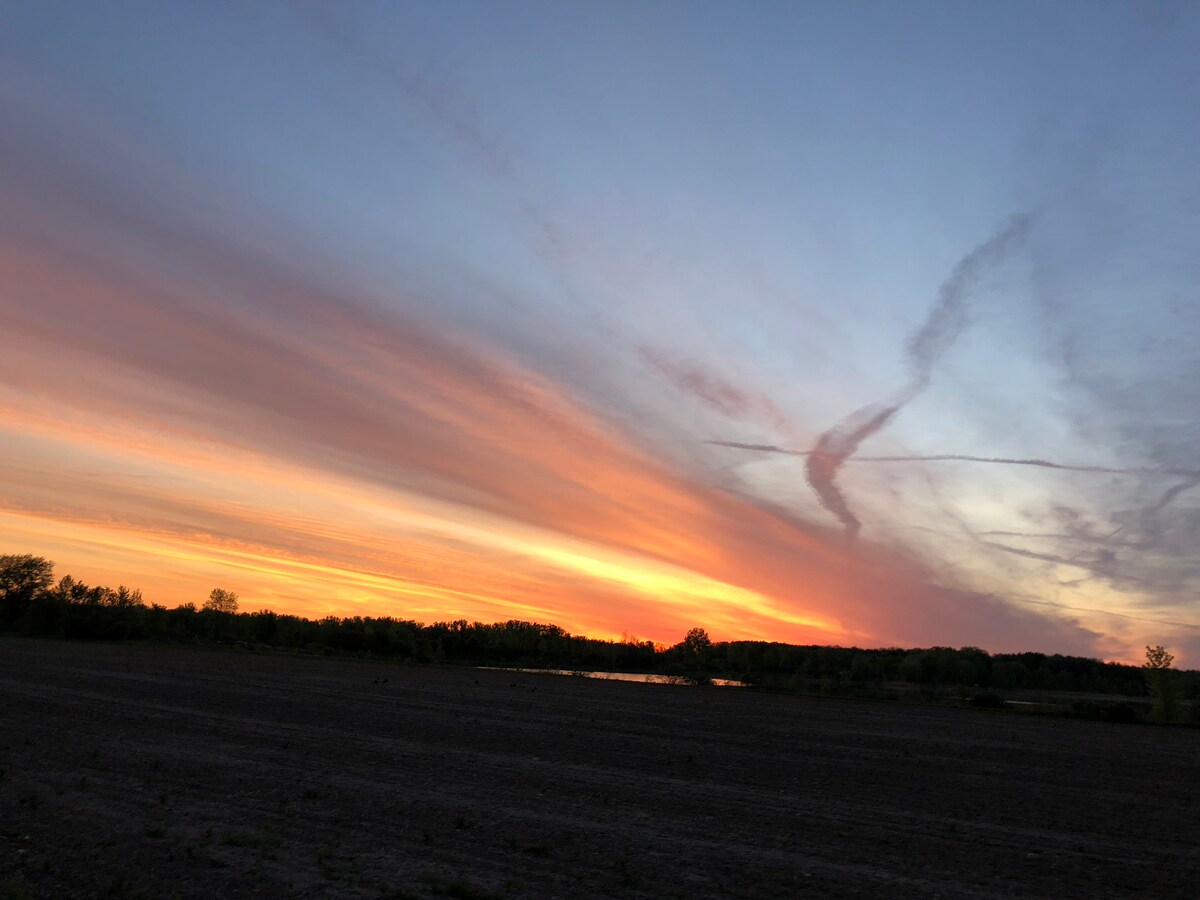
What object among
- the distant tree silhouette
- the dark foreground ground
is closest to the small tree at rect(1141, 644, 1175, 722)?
the dark foreground ground

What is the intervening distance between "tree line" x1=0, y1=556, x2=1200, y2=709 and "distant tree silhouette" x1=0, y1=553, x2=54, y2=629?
0.14 metres

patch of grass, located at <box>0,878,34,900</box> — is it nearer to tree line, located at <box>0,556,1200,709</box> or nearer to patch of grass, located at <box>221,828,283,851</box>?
patch of grass, located at <box>221,828,283,851</box>

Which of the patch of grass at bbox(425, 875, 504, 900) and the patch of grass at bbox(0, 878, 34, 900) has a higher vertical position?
the patch of grass at bbox(425, 875, 504, 900)

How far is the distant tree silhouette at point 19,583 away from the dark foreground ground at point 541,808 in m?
110

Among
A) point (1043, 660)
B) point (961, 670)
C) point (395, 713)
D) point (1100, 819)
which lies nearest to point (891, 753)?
point (1100, 819)

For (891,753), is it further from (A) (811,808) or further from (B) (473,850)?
(B) (473,850)

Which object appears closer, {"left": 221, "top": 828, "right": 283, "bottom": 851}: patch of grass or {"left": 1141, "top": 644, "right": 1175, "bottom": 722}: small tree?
{"left": 221, "top": 828, "right": 283, "bottom": 851}: patch of grass

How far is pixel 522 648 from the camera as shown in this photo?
518ft

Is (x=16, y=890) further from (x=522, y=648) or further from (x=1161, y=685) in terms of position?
(x=522, y=648)

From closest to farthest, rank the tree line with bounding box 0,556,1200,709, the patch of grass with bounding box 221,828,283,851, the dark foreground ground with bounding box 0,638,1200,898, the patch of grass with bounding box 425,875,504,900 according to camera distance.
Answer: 1. the patch of grass with bounding box 425,875,504,900
2. the dark foreground ground with bounding box 0,638,1200,898
3. the patch of grass with bounding box 221,828,283,851
4. the tree line with bounding box 0,556,1200,709

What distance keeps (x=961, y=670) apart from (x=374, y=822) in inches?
5572

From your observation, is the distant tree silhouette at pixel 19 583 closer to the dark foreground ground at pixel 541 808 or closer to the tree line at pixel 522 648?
the tree line at pixel 522 648

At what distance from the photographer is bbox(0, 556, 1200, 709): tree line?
351ft

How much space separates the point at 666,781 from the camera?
19625 millimetres
